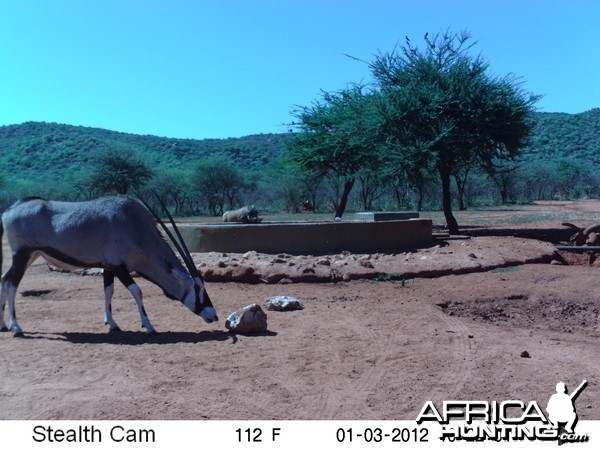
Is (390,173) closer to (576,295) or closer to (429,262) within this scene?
(429,262)

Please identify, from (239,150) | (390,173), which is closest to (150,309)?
(390,173)

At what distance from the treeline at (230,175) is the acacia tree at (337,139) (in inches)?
113

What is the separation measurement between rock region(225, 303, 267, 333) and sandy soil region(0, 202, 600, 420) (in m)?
0.13

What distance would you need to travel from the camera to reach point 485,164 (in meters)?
23.1

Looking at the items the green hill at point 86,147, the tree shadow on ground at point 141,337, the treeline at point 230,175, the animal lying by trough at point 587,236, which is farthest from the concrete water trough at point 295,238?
the green hill at point 86,147

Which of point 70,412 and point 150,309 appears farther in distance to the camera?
point 150,309

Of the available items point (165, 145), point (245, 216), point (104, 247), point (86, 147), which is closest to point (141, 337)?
point (104, 247)

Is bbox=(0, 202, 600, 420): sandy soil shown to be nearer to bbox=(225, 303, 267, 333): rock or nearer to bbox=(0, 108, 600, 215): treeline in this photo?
bbox=(225, 303, 267, 333): rock

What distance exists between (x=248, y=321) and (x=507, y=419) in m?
3.57

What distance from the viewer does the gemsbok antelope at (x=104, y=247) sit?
8.16m

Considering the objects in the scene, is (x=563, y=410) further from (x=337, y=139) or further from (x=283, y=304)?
(x=337, y=139)

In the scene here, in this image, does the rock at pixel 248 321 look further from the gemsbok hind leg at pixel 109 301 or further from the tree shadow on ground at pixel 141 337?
the gemsbok hind leg at pixel 109 301

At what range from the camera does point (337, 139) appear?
26.0m

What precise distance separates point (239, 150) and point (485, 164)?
2256 inches
